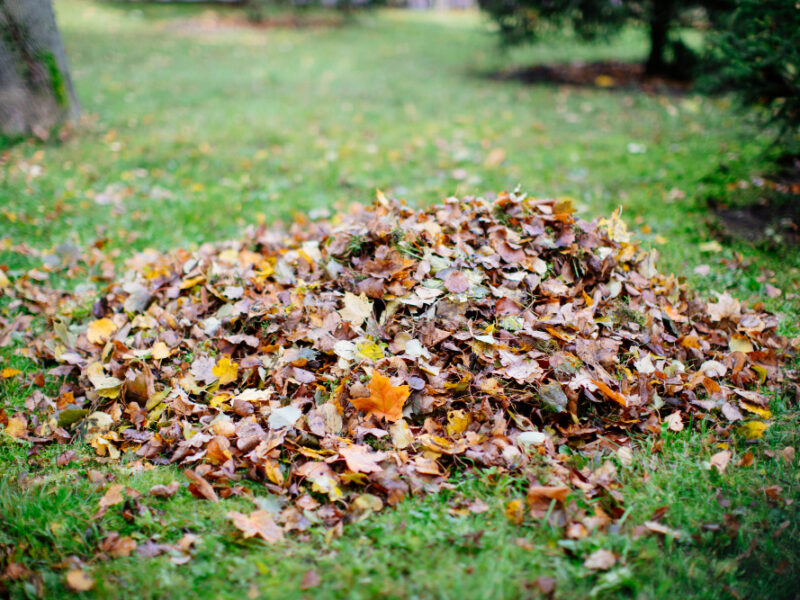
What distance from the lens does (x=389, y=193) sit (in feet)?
16.5

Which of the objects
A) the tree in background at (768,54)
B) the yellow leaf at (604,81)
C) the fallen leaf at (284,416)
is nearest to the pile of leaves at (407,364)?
the fallen leaf at (284,416)

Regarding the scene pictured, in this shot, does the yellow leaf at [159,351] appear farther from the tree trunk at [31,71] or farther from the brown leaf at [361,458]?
the tree trunk at [31,71]

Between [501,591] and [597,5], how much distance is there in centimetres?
901

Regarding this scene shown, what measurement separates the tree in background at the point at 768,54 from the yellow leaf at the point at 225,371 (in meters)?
4.47

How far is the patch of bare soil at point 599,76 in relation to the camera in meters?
9.03

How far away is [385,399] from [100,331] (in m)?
1.82

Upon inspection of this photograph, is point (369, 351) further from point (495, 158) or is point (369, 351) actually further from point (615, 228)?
point (495, 158)

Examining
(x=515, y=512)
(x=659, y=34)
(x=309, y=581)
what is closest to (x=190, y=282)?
(x=309, y=581)

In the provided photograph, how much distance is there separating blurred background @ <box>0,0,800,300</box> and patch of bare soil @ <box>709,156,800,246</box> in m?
0.02

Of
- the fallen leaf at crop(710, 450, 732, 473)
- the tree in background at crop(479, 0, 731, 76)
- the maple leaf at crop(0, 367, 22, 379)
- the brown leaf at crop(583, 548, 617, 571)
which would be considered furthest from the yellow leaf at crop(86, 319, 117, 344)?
the tree in background at crop(479, 0, 731, 76)

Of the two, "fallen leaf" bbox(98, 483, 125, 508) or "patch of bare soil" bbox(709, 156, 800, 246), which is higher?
"patch of bare soil" bbox(709, 156, 800, 246)

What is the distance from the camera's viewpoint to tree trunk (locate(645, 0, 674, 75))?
A: 839cm

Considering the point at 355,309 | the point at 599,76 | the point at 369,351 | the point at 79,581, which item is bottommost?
the point at 79,581

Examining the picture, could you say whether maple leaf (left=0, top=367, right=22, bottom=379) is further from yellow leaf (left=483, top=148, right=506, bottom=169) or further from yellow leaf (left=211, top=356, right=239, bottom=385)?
yellow leaf (left=483, top=148, right=506, bottom=169)
